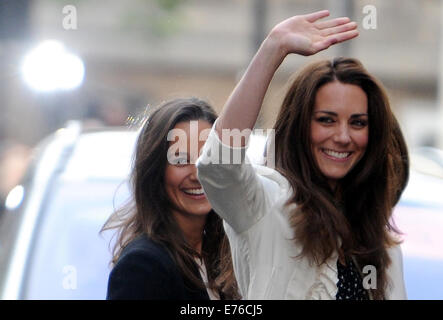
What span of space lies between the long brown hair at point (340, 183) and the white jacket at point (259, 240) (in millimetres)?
30

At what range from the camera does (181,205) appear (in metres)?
2.29

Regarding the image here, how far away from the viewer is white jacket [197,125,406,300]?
193 centimetres

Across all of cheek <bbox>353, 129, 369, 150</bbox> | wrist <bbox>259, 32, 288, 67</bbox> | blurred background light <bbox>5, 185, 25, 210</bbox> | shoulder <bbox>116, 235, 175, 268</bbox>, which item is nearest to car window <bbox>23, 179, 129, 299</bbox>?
blurred background light <bbox>5, 185, 25, 210</bbox>

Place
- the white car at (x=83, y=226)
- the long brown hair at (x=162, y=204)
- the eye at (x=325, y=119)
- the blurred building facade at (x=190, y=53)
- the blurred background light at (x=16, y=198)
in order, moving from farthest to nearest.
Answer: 1. the blurred background light at (x=16, y=198)
2. the blurred building facade at (x=190, y=53)
3. the white car at (x=83, y=226)
4. the long brown hair at (x=162, y=204)
5. the eye at (x=325, y=119)

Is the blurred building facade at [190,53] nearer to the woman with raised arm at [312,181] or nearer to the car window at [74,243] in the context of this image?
the woman with raised arm at [312,181]

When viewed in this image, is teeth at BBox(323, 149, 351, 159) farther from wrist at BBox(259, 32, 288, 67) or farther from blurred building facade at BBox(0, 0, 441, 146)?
wrist at BBox(259, 32, 288, 67)

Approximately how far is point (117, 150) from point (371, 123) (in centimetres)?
134

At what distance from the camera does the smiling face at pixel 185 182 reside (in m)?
2.23

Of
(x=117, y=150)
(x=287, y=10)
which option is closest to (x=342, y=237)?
(x=117, y=150)

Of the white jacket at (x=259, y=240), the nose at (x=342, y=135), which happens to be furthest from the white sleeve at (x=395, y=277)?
the nose at (x=342, y=135)

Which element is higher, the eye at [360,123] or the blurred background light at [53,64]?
the blurred background light at [53,64]

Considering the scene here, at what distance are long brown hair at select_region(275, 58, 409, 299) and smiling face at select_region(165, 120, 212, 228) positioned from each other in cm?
21

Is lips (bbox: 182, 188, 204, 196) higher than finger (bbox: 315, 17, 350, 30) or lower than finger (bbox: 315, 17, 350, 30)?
lower

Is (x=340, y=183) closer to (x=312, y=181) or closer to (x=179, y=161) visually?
(x=312, y=181)
